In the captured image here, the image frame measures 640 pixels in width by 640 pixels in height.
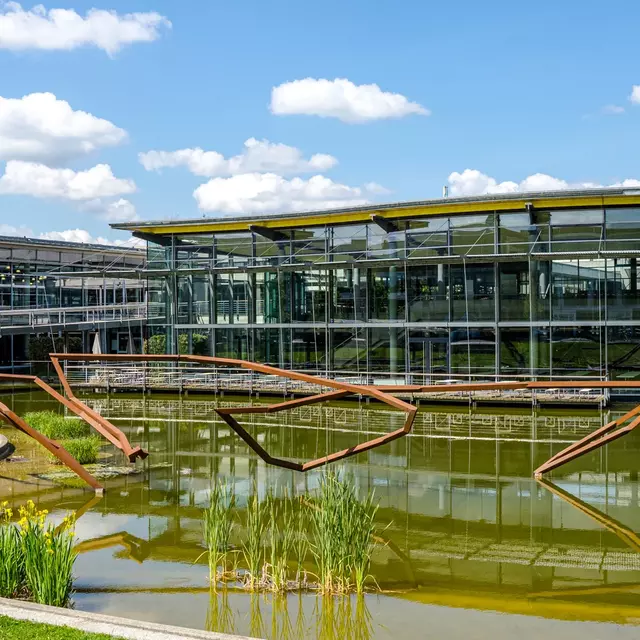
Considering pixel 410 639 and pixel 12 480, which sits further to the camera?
pixel 12 480

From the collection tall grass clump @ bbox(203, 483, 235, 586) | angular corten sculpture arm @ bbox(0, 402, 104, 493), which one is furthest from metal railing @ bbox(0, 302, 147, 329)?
tall grass clump @ bbox(203, 483, 235, 586)

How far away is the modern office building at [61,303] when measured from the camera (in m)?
38.5

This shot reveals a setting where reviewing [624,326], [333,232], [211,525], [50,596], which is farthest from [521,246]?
[50,596]

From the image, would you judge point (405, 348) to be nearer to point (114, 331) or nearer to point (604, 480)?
point (604, 480)

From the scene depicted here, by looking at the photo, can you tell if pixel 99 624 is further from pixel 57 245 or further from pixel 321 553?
pixel 57 245

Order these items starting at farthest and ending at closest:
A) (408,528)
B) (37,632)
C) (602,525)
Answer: (602,525)
(408,528)
(37,632)

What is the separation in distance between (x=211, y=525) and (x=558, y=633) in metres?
3.66

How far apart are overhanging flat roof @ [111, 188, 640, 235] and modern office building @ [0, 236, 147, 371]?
3.95m

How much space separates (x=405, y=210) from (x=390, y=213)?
648mm

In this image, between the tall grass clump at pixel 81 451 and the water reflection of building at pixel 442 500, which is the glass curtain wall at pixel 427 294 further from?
the tall grass clump at pixel 81 451

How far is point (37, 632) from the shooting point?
6855mm

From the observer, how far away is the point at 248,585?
8.93m

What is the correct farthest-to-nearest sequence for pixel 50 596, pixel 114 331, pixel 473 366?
pixel 114 331 < pixel 473 366 < pixel 50 596

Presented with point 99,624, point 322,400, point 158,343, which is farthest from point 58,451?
point 158,343
